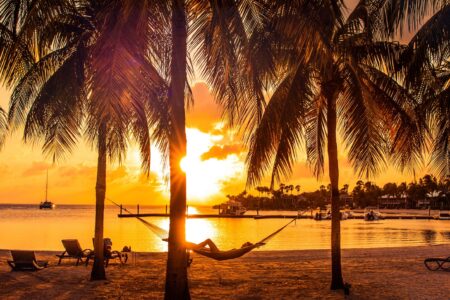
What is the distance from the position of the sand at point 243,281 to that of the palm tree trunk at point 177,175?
2.25 metres

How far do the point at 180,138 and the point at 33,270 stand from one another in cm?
733

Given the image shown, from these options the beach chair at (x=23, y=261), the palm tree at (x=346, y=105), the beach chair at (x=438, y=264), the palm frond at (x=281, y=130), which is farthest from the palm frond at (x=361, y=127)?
the beach chair at (x=23, y=261)

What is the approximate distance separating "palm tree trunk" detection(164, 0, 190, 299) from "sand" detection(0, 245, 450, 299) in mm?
2249

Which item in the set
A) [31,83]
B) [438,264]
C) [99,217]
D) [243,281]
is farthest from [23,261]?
[438,264]

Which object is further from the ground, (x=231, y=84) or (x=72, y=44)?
(x=72, y=44)

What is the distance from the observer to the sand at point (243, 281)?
32.8ft

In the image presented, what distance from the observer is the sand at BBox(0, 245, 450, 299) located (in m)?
10.0

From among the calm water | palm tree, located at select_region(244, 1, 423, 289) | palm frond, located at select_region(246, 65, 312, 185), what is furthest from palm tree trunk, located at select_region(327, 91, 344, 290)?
the calm water

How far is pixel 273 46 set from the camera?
25.7ft

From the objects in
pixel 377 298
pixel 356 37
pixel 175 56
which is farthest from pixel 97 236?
pixel 356 37

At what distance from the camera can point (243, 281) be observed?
12.0m

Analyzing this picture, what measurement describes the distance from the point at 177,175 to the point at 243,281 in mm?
4956

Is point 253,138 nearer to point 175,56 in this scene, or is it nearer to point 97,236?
point 175,56

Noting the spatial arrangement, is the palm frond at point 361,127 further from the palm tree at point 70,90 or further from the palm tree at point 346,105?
the palm tree at point 70,90
